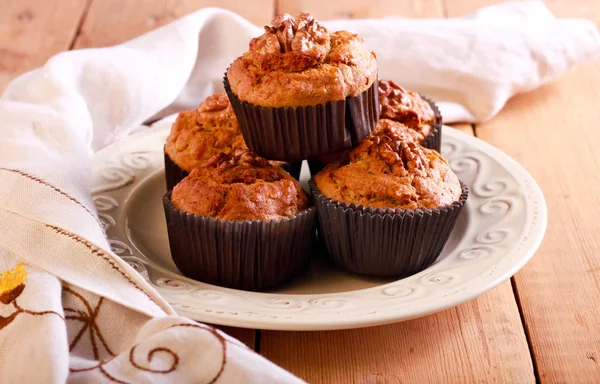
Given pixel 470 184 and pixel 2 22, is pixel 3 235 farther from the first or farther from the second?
pixel 2 22

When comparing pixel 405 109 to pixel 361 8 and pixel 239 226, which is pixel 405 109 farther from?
pixel 361 8

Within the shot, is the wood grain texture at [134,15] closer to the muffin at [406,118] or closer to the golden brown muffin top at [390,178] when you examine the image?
the muffin at [406,118]

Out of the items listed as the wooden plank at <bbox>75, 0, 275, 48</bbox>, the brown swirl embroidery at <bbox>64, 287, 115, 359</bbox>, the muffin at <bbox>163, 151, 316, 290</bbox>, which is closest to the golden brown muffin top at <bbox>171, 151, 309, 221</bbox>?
the muffin at <bbox>163, 151, 316, 290</bbox>

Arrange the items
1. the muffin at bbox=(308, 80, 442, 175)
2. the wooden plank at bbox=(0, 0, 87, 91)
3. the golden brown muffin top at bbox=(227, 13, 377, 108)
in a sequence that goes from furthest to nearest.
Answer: the wooden plank at bbox=(0, 0, 87, 91), the muffin at bbox=(308, 80, 442, 175), the golden brown muffin top at bbox=(227, 13, 377, 108)

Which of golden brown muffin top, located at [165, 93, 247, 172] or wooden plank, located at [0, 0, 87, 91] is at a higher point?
golden brown muffin top, located at [165, 93, 247, 172]

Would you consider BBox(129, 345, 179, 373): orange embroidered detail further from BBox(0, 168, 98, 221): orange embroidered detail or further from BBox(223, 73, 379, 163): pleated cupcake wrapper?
BBox(223, 73, 379, 163): pleated cupcake wrapper

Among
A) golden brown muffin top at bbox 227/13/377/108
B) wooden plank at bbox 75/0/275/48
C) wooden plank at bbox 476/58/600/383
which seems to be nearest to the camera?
wooden plank at bbox 476/58/600/383

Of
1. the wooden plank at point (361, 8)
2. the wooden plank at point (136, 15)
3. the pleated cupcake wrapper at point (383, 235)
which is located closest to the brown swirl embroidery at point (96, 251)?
the pleated cupcake wrapper at point (383, 235)
